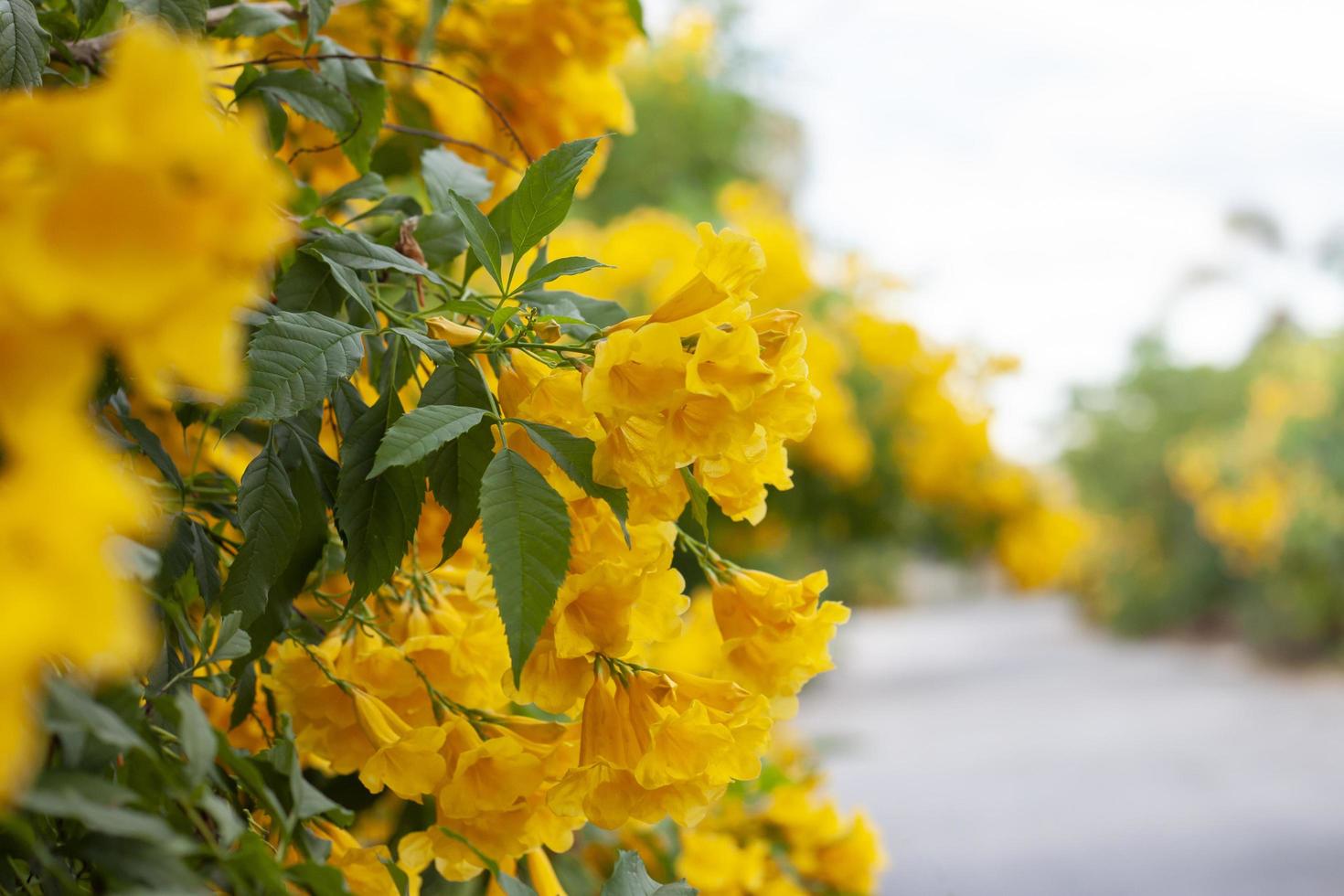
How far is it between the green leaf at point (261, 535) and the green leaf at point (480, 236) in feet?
0.36

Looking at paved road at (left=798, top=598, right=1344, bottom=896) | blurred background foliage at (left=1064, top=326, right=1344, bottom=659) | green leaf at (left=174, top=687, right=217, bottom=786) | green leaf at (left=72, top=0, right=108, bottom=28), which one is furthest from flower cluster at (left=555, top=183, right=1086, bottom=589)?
green leaf at (left=174, top=687, right=217, bottom=786)

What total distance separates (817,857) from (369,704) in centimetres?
66

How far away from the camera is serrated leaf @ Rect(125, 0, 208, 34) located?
482 mm

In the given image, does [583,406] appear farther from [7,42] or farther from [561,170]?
[7,42]

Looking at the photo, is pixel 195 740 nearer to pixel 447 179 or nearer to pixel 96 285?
pixel 96 285

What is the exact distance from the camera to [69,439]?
0.20 meters

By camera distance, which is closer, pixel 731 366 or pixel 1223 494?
pixel 731 366

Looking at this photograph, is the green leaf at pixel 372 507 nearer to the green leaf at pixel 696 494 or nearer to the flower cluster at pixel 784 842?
the green leaf at pixel 696 494

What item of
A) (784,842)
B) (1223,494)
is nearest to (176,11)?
(784,842)

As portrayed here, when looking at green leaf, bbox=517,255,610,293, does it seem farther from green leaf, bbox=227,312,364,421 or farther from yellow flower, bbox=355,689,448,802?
yellow flower, bbox=355,689,448,802

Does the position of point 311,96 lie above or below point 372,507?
above

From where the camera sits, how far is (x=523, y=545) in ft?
1.27

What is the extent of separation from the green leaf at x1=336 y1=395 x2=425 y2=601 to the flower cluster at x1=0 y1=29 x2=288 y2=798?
8.4 inches

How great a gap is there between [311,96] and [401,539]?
0.86ft
